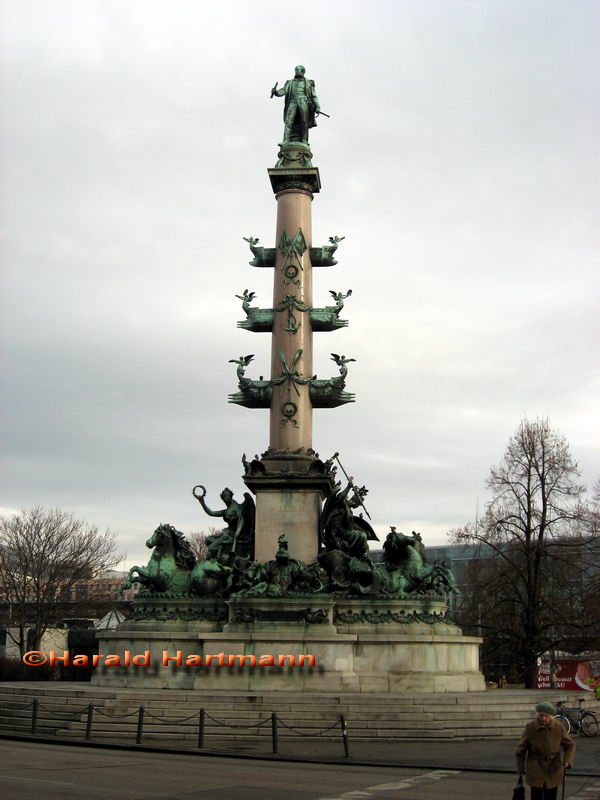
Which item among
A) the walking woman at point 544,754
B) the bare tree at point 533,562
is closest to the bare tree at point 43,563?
the bare tree at point 533,562

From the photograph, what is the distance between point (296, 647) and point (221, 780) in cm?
1395

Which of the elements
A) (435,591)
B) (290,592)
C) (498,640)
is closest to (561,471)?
(498,640)

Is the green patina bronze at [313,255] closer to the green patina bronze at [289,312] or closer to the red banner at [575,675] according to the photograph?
the green patina bronze at [289,312]

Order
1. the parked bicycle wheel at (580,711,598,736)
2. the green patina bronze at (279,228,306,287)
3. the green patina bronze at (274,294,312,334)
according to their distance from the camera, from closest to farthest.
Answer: the parked bicycle wheel at (580,711,598,736), the green patina bronze at (274,294,312,334), the green patina bronze at (279,228,306,287)

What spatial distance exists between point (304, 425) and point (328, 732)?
13819mm

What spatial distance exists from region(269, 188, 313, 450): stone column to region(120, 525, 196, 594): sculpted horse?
4.79 metres

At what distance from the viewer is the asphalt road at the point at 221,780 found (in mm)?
13672

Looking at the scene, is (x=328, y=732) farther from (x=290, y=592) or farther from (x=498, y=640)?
(x=498, y=640)

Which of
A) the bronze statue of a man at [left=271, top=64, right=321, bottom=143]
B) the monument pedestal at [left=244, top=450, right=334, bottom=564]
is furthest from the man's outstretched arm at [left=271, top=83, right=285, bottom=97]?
the monument pedestal at [left=244, top=450, right=334, bottom=564]

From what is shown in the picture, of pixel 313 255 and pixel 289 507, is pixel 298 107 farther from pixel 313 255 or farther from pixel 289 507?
pixel 289 507

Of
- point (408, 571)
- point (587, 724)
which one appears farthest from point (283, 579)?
point (587, 724)

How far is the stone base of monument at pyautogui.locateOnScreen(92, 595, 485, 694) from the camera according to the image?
1136 inches

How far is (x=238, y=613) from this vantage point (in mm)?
30359

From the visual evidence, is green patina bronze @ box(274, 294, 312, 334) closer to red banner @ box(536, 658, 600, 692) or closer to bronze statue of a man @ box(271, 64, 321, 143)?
bronze statue of a man @ box(271, 64, 321, 143)
